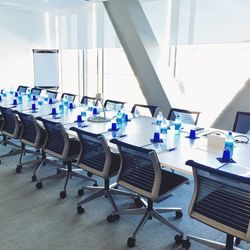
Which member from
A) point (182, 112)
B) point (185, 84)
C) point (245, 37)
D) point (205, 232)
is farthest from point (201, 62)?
point (205, 232)

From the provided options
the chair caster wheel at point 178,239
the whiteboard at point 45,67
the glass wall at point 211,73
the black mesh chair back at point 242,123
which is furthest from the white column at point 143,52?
the chair caster wheel at point 178,239

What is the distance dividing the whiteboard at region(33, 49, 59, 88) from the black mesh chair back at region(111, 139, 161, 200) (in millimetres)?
7296

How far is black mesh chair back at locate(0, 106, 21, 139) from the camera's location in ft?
14.7

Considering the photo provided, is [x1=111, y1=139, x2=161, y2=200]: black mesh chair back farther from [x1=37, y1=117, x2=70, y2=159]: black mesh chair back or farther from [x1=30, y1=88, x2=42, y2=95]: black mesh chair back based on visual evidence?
[x1=30, y1=88, x2=42, y2=95]: black mesh chair back

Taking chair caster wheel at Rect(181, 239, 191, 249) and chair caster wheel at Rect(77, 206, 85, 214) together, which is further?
chair caster wheel at Rect(77, 206, 85, 214)

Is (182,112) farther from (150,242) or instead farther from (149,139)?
(150,242)

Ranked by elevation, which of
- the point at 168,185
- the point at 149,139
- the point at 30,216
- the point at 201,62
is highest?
the point at 201,62

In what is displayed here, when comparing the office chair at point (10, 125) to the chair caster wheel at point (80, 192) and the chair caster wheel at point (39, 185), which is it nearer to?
the chair caster wheel at point (39, 185)

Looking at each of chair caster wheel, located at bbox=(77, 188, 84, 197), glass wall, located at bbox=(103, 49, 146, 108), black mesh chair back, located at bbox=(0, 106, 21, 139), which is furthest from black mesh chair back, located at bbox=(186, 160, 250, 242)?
glass wall, located at bbox=(103, 49, 146, 108)

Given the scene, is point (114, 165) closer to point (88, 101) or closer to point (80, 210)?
point (80, 210)

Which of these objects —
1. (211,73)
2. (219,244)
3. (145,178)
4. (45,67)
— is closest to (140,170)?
(145,178)

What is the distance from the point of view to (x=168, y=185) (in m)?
2.71

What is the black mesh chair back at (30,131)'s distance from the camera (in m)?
4.00

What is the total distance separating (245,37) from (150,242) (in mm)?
3646
